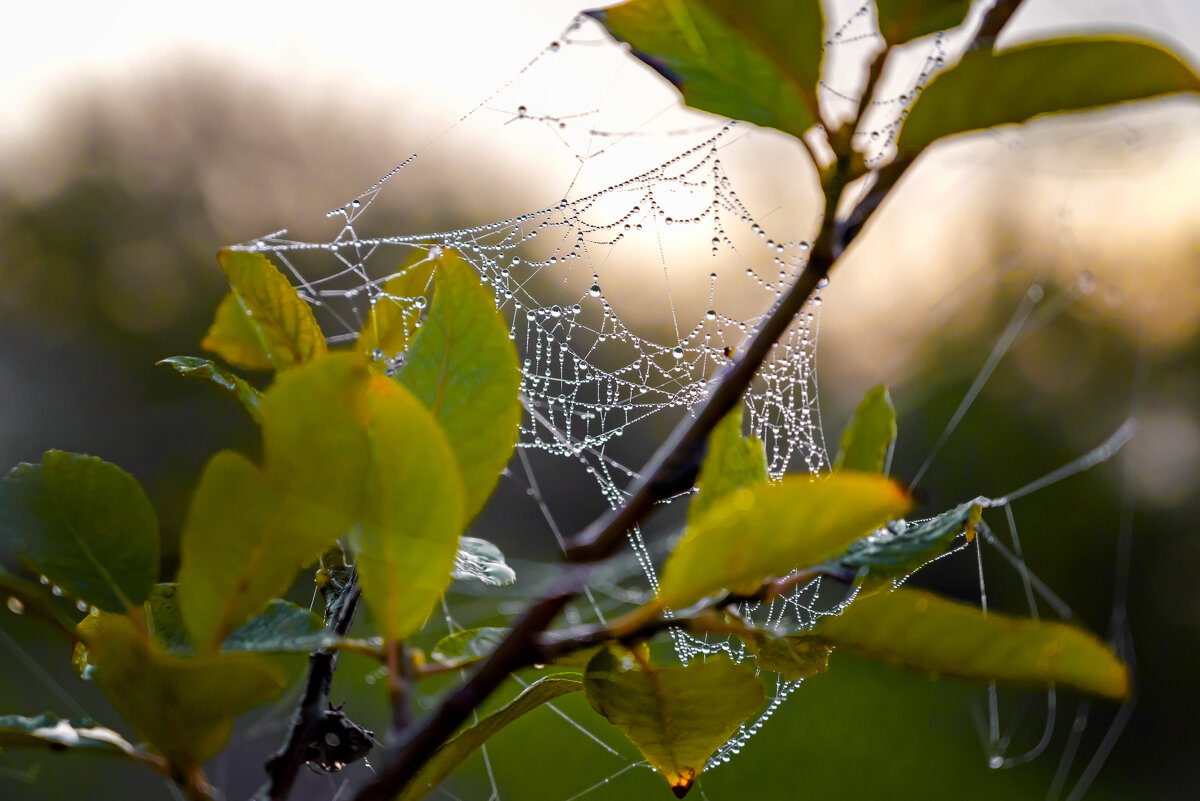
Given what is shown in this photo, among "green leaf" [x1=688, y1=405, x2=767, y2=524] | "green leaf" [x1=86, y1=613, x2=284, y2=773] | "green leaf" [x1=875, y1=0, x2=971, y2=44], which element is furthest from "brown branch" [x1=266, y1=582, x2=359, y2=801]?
"green leaf" [x1=875, y1=0, x2=971, y2=44]

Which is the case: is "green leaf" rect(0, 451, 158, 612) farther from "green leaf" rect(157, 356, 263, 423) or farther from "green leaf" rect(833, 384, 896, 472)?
"green leaf" rect(833, 384, 896, 472)

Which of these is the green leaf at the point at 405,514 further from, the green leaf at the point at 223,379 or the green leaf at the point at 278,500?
the green leaf at the point at 223,379

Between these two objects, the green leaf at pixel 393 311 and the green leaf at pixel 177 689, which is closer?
the green leaf at pixel 177 689

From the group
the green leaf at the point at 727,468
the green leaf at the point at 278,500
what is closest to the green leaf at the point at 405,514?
the green leaf at the point at 278,500

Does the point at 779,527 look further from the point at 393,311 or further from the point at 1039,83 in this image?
the point at 393,311

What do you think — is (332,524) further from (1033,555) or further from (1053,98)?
(1033,555)

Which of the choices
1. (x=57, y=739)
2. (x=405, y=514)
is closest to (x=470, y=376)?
(x=405, y=514)
